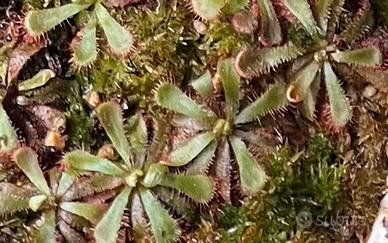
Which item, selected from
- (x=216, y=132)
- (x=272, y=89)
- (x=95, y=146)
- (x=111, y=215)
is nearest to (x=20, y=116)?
(x=95, y=146)

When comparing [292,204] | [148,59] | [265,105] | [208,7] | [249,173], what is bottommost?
[292,204]

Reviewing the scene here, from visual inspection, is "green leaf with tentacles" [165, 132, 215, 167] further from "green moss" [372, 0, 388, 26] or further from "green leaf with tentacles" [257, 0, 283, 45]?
"green moss" [372, 0, 388, 26]

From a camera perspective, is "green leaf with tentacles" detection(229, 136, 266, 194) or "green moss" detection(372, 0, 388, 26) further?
"green moss" detection(372, 0, 388, 26)

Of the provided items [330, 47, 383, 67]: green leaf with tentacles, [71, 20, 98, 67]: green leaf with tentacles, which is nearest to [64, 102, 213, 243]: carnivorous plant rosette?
[71, 20, 98, 67]: green leaf with tentacles

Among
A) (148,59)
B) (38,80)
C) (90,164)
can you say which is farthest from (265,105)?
(38,80)

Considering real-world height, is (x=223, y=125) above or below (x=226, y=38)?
below

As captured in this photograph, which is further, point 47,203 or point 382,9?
point 382,9

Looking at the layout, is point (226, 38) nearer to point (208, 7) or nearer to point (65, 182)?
point (208, 7)

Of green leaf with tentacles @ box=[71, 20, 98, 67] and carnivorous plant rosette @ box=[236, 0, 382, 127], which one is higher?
green leaf with tentacles @ box=[71, 20, 98, 67]
